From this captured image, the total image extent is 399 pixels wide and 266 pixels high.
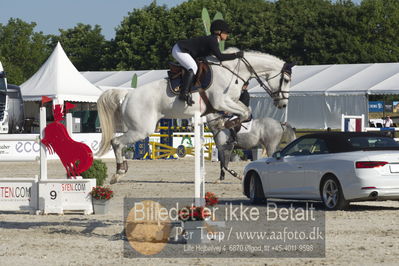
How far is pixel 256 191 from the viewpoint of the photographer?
648 inches

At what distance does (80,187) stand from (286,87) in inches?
157

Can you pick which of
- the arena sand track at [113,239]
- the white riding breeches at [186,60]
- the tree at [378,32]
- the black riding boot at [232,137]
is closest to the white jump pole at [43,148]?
the arena sand track at [113,239]

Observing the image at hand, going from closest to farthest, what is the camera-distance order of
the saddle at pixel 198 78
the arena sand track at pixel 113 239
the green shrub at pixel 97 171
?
the arena sand track at pixel 113 239 < the saddle at pixel 198 78 < the green shrub at pixel 97 171

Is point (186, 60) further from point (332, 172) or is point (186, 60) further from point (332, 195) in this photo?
point (332, 195)

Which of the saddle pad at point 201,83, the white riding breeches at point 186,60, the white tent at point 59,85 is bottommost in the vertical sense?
the saddle pad at point 201,83

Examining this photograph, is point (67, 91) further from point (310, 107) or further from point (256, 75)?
point (256, 75)

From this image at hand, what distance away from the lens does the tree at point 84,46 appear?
3424 inches

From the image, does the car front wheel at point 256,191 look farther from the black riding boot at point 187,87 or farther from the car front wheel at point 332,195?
the black riding boot at point 187,87

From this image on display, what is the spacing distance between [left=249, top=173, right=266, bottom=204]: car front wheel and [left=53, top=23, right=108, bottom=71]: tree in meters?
66.6

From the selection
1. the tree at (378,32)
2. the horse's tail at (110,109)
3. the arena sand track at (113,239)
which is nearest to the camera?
the arena sand track at (113,239)

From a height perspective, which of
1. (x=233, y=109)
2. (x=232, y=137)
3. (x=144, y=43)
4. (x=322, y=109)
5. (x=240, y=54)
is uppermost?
(x=144, y=43)

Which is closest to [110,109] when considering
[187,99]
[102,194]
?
[187,99]

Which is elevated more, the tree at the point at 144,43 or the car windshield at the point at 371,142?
the tree at the point at 144,43

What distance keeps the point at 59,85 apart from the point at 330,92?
13454mm
